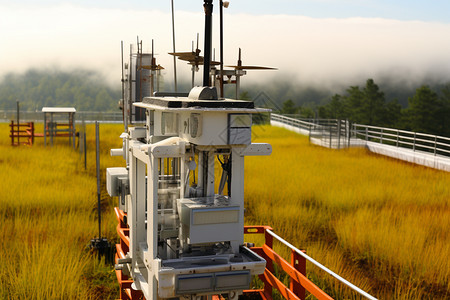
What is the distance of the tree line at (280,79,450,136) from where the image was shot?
66.2 meters

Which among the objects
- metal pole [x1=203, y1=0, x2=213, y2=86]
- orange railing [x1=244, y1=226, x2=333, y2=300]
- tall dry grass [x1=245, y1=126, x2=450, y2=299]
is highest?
metal pole [x1=203, y1=0, x2=213, y2=86]

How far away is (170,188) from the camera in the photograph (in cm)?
581

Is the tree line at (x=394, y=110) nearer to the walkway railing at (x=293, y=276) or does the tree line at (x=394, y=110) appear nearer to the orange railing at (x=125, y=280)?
the orange railing at (x=125, y=280)

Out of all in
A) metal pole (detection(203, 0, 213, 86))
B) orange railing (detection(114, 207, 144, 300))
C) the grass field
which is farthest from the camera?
the grass field

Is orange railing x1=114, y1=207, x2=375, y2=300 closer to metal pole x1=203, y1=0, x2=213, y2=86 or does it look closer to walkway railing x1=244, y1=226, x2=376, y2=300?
walkway railing x1=244, y1=226, x2=376, y2=300

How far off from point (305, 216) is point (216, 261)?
20.2 feet

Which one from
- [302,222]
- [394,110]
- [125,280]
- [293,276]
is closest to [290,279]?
[293,276]

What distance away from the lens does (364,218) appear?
10.4m

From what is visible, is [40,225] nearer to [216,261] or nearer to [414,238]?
[216,261]

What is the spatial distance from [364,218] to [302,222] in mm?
1242

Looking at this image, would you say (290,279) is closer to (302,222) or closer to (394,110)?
(302,222)

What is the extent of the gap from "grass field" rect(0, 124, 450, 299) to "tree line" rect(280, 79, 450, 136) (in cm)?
3655

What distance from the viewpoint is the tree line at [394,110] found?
66.2m

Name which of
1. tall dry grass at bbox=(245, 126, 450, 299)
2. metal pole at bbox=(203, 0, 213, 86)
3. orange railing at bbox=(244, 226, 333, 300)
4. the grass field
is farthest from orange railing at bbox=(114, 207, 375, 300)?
metal pole at bbox=(203, 0, 213, 86)
